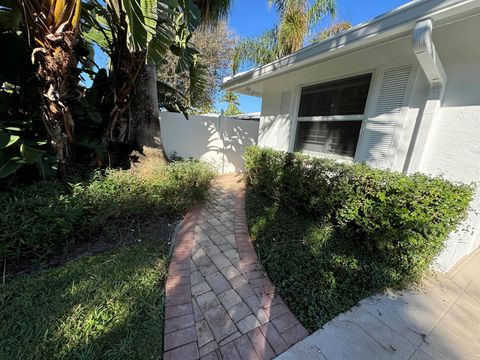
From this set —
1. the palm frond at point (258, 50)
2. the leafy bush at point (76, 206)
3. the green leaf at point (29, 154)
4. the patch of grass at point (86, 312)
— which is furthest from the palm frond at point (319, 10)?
the patch of grass at point (86, 312)

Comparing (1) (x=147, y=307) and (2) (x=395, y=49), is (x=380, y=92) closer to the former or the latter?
(2) (x=395, y=49)

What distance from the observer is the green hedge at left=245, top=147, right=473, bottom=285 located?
236cm

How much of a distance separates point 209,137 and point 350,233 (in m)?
5.46

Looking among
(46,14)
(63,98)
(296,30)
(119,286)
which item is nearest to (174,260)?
(119,286)

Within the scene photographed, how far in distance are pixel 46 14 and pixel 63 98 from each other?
3.07 feet

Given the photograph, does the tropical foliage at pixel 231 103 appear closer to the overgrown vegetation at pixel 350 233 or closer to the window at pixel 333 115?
the window at pixel 333 115

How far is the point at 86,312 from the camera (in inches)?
75.6

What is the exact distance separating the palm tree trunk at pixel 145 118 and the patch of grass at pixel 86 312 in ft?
8.13

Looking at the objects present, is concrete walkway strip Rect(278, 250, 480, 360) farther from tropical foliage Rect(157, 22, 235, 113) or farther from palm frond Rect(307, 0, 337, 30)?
tropical foliage Rect(157, 22, 235, 113)

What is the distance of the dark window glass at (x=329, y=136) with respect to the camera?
410 cm

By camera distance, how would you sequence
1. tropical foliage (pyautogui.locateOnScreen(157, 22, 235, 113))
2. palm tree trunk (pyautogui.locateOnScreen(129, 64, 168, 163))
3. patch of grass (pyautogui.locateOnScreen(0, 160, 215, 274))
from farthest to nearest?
tropical foliage (pyautogui.locateOnScreen(157, 22, 235, 113))
palm tree trunk (pyautogui.locateOnScreen(129, 64, 168, 163))
patch of grass (pyautogui.locateOnScreen(0, 160, 215, 274))

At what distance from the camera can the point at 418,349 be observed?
1.85 meters

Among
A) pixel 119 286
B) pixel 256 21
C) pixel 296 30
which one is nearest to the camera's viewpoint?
pixel 119 286

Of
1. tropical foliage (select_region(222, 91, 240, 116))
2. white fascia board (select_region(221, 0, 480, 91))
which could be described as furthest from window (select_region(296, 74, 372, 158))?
tropical foliage (select_region(222, 91, 240, 116))
